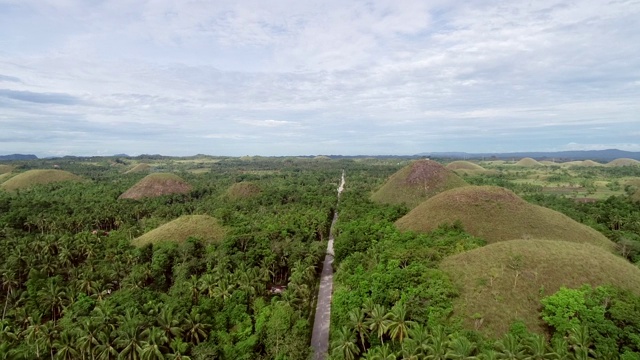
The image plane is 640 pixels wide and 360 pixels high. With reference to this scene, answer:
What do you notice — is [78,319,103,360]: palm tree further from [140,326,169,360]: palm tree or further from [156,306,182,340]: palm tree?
[156,306,182,340]: palm tree

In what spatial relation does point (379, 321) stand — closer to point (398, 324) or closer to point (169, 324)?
point (398, 324)

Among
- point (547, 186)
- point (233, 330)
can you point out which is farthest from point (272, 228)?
point (547, 186)

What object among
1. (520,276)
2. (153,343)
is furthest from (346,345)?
(520,276)

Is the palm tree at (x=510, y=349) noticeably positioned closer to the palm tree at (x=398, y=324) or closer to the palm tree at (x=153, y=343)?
the palm tree at (x=398, y=324)

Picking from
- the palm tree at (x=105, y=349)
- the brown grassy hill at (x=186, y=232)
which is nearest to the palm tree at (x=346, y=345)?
the palm tree at (x=105, y=349)

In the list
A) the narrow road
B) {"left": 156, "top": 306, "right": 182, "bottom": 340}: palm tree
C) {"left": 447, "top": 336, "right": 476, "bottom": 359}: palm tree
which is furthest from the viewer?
the narrow road

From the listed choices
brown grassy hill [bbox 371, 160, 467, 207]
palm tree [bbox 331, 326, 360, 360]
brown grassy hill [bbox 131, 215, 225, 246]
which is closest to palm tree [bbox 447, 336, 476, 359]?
palm tree [bbox 331, 326, 360, 360]
